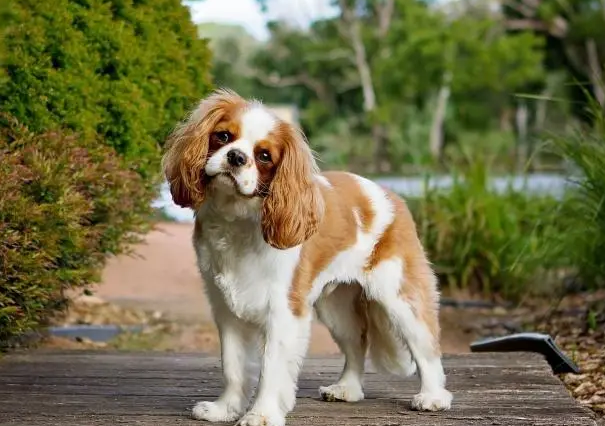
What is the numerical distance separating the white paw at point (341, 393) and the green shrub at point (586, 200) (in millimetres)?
2559

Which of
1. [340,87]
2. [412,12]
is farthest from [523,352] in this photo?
[340,87]

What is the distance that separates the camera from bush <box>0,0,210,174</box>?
521 cm

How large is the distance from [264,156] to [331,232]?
622 millimetres

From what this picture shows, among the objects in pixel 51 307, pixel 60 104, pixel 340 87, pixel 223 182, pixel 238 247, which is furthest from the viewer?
pixel 340 87

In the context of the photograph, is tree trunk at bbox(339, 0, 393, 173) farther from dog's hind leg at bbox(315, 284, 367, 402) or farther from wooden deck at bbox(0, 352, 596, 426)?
dog's hind leg at bbox(315, 284, 367, 402)

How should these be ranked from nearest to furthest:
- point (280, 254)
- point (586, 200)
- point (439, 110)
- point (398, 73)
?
point (280, 254), point (586, 200), point (439, 110), point (398, 73)

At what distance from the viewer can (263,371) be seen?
420 cm

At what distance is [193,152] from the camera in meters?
4.01

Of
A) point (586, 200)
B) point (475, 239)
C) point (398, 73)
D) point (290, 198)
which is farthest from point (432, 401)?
point (398, 73)

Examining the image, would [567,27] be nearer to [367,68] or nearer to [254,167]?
[367,68]

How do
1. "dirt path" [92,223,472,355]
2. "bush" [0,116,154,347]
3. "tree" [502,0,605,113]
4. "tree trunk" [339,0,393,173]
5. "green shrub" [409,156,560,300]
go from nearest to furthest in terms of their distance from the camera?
"bush" [0,116,154,347], "dirt path" [92,223,472,355], "green shrub" [409,156,560,300], "tree" [502,0,605,113], "tree trunk" [339,0,393,173]

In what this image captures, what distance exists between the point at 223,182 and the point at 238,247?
1.21ft

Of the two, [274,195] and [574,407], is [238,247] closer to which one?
[274,195]

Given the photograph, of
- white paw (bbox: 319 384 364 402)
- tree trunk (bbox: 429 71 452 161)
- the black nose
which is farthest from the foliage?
the black nose
